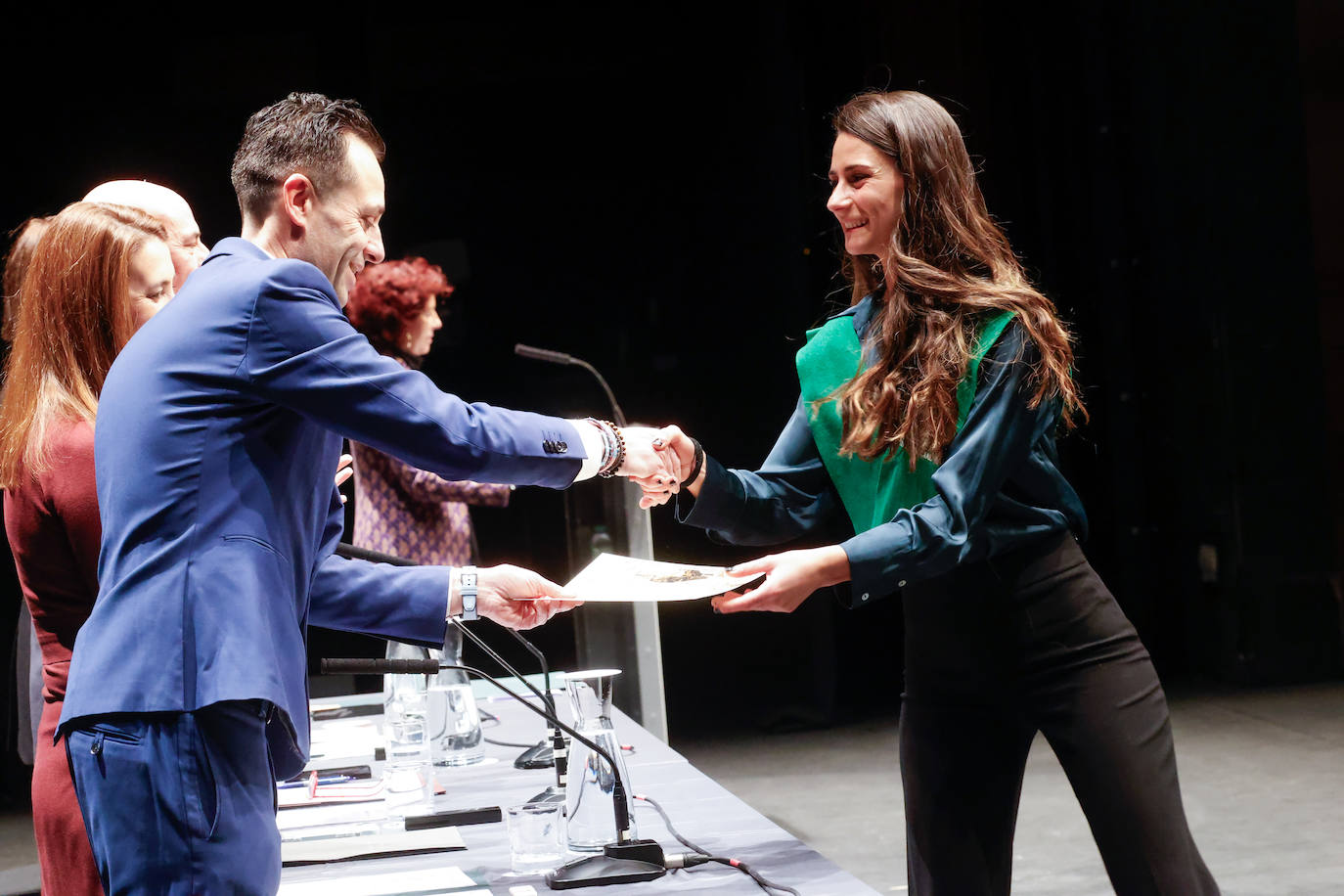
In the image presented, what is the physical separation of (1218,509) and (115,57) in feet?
15.6

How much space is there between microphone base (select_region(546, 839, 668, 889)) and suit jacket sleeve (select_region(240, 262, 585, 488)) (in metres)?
0.43

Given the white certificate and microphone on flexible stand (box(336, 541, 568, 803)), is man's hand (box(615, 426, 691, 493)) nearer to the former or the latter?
the white certificate

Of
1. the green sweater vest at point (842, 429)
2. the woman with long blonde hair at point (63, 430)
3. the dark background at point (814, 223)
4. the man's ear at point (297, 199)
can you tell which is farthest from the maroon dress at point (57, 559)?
the dark background at point (814, 223)

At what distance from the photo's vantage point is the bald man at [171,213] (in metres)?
1.96

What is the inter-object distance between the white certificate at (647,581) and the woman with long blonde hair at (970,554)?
4 cm

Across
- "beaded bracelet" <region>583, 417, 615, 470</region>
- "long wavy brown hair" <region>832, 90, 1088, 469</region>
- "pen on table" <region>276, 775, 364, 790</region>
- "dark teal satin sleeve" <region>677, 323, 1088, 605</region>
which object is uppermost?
"long wavy brown hair" <region>832, 90, 1088, 469</region>

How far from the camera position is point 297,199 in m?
1.42

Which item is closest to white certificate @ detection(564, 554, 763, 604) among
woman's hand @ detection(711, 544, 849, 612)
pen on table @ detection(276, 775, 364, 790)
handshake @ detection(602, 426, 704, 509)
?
woman's hand @ detection(711, 544, 849, 612)

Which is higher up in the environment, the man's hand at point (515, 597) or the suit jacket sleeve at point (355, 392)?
the suit jacket sleeve at point (355, 392)

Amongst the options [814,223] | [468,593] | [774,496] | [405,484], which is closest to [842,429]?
[774,496]

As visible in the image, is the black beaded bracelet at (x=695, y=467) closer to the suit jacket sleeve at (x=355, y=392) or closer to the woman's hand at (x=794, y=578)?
the woman's hand at (x=794, y=578)

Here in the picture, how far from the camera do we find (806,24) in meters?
5.25

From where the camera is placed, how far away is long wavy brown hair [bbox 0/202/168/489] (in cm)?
162

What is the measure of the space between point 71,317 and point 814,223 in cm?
393
